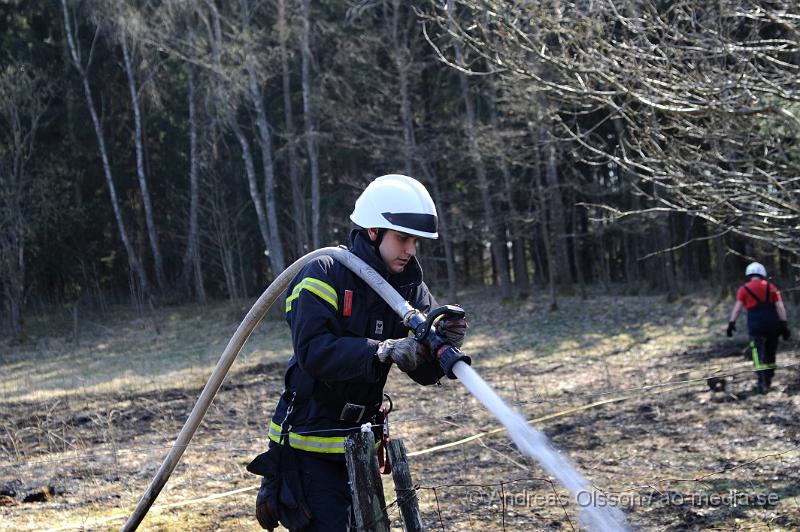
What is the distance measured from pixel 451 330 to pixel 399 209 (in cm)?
64

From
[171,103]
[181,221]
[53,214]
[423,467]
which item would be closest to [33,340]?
[53,214]

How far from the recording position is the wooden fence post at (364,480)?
3.37m

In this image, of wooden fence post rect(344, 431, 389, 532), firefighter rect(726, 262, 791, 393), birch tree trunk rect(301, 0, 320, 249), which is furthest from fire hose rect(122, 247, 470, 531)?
birch tree trunk rect(301, 0, 320, 249)

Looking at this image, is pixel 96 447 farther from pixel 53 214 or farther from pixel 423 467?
pixel 53 214

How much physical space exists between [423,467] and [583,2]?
4.09m

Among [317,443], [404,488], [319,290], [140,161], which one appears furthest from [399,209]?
[140,161]

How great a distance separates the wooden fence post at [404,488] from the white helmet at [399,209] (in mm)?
928

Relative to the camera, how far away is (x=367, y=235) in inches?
146

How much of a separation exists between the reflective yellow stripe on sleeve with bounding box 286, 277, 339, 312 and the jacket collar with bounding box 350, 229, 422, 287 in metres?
0.24

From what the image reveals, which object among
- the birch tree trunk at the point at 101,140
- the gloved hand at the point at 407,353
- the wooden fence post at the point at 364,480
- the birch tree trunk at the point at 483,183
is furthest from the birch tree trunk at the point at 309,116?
the gloved hand at the point at 407,353

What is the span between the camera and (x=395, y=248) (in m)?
3.64

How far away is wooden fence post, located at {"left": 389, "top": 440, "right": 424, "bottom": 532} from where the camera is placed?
3637mm

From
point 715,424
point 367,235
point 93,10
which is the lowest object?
point 715,424

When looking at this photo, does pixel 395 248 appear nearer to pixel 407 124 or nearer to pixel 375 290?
pixel 375 290
